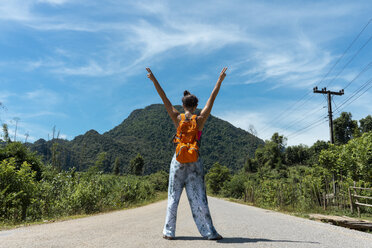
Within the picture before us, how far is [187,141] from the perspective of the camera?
138 inches

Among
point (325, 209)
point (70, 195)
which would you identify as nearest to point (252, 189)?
point (325, 209)

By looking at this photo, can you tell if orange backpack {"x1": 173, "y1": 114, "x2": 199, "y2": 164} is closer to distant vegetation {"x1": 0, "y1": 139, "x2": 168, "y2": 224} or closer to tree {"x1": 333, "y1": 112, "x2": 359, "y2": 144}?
distant vegetation {"x1": 0, "y1": 139, "x2": 168, "y2": 224}

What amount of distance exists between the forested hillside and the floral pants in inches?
3469

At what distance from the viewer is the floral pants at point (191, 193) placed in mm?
3486

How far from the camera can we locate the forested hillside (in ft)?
335

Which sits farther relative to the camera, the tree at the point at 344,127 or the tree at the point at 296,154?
the tree at the point at 296,154

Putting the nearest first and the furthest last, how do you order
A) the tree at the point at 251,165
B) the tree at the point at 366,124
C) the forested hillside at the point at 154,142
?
the tree at the point at 366,124
the tree at the point at 251,165
the forested hillside at the point at 154,142

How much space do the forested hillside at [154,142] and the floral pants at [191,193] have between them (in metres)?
88.1

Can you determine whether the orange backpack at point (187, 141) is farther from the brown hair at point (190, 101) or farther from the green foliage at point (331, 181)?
the green foliage at point (331, 181)

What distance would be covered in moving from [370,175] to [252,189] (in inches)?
440

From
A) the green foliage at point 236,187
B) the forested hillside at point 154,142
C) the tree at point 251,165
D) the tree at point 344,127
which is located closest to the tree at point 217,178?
the green foliage at point 236,187

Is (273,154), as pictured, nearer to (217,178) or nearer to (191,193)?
(217,178)

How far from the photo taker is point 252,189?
984 inches

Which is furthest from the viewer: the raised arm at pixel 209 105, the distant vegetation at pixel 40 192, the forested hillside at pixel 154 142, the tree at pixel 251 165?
the forested hillside at pixel 154 142
